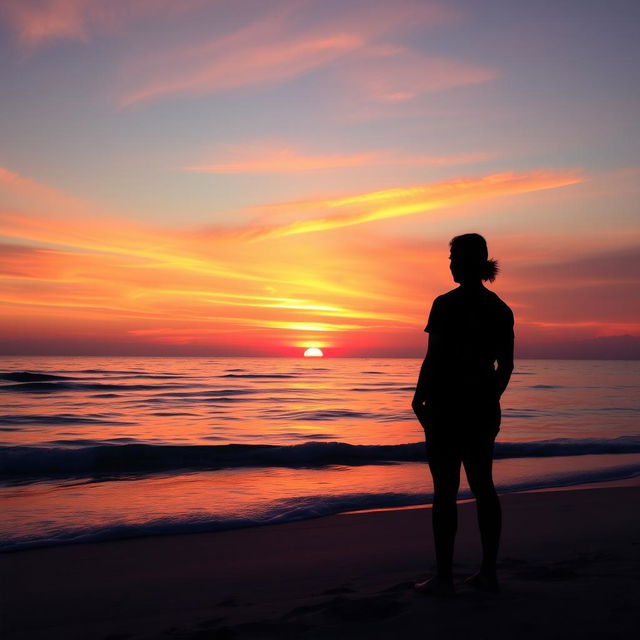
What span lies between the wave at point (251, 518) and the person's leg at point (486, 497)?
121 inches

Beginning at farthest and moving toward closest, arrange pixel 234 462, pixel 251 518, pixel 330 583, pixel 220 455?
pixel 220 455
pixel 234 462
pixel 251 518
pixel 330 583

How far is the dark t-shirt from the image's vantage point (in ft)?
11.2

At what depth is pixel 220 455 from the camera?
37.6ft

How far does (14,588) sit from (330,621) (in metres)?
2.40

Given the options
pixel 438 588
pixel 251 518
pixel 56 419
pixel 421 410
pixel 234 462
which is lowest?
pixel 234 462

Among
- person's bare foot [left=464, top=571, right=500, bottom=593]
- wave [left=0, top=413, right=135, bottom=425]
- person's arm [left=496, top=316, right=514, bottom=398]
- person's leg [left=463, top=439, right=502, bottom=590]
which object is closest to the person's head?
person's arm [left=496, top=316, right=514, bottom=398]

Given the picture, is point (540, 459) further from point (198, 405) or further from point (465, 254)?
point (198, 405)

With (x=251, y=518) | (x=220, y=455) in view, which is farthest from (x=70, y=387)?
(x=251, y=518)

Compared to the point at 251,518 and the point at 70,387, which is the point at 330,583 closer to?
the point at 251,518

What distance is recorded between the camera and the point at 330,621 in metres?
3.26

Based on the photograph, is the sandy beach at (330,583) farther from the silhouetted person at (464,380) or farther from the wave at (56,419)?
the wave at (56,419)

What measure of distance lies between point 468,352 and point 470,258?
21.4 inches

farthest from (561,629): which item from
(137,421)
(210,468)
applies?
(137,421)

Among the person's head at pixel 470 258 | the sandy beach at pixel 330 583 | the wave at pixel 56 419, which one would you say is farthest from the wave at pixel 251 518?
the wave at pixel 56 419
